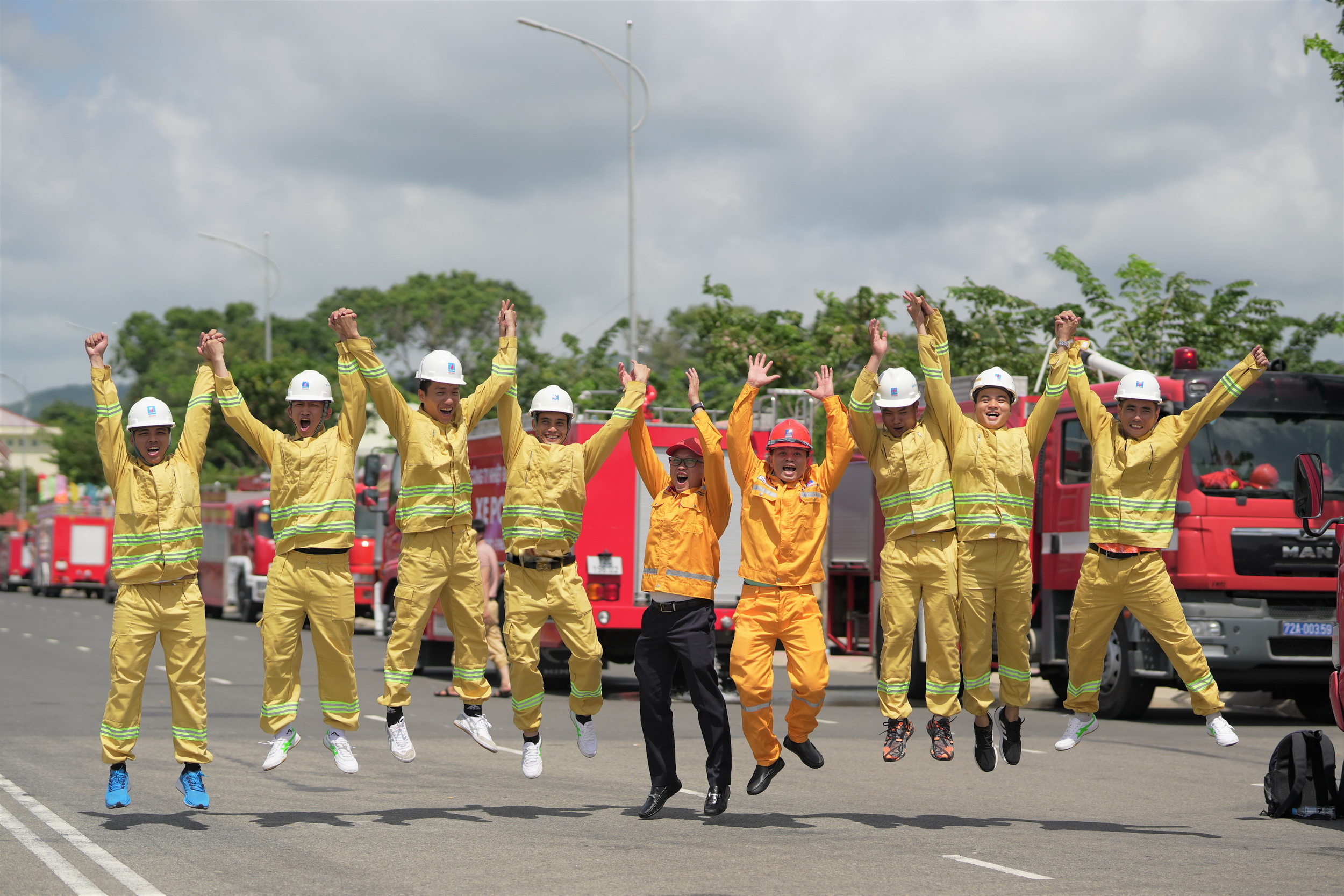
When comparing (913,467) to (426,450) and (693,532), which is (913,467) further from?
(426,450)

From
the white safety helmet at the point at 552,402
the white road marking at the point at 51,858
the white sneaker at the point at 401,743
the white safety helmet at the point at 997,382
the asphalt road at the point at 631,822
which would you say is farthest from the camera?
the white safety helmet at the point at 997,382

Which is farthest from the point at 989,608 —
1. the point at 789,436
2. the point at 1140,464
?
the point at 789,436

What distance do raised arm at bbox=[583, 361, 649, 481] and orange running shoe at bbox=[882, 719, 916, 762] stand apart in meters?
2.26

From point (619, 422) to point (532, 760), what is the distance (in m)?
2.02

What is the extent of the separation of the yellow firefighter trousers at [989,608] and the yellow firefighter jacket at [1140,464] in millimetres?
523

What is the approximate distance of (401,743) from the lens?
9336 millimetres

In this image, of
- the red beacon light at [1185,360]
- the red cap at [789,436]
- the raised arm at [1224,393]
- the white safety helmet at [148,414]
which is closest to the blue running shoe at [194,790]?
the white safety helmet at [148,414]

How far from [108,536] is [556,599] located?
47846mm

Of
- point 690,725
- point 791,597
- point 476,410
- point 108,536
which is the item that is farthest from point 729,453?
point 108,536

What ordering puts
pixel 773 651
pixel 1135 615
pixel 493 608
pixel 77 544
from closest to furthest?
1. pixel 773 651
2. pixel 1135 615
3. pixel 493 608
4. pixel 77 544

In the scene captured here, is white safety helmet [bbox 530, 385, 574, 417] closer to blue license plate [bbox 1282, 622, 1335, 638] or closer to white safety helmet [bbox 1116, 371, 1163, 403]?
white safety helmet [bbox 1116, 371, 1163, 403]

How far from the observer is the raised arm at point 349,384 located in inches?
364

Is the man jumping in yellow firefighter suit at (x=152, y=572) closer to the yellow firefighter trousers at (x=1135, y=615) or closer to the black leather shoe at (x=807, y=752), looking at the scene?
the black leather shoe at (x=807, y=752)

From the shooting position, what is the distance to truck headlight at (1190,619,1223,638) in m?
14.3
